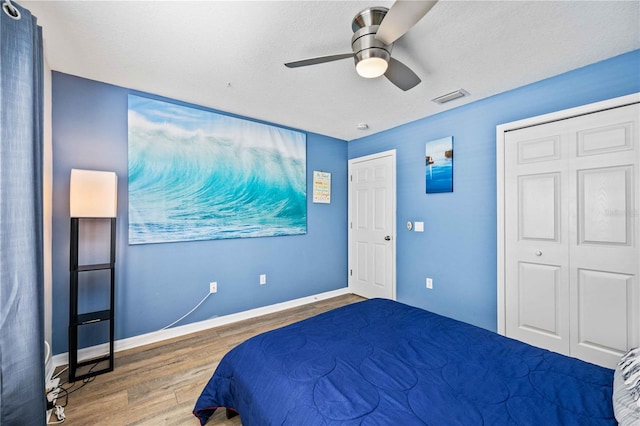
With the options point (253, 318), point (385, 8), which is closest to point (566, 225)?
point (385, 8)

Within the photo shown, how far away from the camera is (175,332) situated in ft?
8.64

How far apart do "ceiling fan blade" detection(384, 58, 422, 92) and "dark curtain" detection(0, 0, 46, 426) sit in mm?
1976

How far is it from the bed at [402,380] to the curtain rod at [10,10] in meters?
2.05

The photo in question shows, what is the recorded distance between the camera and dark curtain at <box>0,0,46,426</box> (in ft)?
3.95

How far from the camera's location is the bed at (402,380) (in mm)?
935

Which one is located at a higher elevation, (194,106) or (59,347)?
(194,106)

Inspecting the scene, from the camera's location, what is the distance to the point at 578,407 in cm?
95

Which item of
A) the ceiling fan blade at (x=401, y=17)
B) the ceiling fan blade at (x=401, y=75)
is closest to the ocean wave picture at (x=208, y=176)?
the ceiling fan blade at (x=401, y=75)

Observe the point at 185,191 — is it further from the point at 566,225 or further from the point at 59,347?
the point at 566,225

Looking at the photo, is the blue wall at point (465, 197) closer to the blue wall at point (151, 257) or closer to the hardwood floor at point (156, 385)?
the blue wall at point (151, 257)

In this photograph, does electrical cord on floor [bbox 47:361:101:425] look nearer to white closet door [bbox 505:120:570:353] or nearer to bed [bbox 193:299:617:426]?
bed [bbox 193:299:617:426]

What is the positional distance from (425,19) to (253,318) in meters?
3.17

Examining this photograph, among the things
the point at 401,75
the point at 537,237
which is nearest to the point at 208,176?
the point at 401,75

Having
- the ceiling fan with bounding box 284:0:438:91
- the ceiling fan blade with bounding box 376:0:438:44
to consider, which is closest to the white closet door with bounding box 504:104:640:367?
the ceiling fan with bounding box 284:0:438:91
